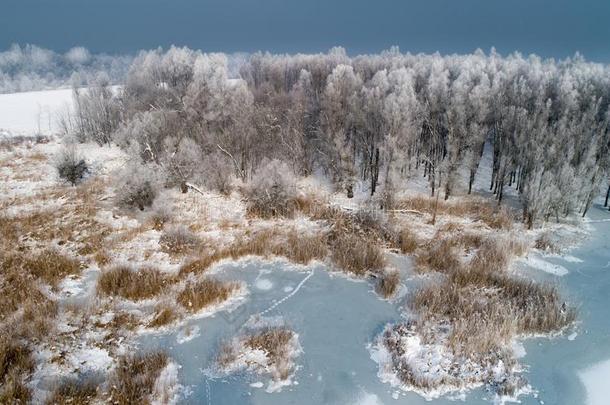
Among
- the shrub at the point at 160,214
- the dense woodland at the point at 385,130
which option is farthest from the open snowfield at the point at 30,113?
the shrub at the point at 160,214

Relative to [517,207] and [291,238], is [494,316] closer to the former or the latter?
[291,238]

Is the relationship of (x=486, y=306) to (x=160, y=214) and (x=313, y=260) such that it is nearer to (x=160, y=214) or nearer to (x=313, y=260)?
(x=313, y=260)

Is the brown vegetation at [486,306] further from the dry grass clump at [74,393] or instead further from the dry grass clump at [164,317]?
the dry grass clump at [74,393]

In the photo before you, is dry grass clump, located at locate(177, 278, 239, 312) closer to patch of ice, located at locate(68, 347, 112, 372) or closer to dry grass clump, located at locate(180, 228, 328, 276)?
dry grass clump, located at locate(180, 228, 328, 276)

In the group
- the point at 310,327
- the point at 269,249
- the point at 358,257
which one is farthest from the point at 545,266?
the point at 269,249

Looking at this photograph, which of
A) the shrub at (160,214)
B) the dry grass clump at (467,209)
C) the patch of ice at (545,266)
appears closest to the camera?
the patch of ice at (545,266)
